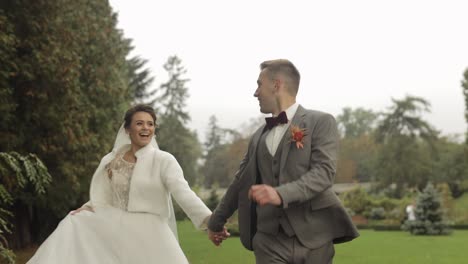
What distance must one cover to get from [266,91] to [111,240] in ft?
8.25

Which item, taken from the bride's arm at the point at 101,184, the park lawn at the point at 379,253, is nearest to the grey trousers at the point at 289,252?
the bride's arm at the point at 101,184

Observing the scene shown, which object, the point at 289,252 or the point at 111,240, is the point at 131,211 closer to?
the point at 111,240

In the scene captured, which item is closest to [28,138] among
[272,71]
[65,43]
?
[65,43]

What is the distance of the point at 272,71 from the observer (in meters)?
4.65

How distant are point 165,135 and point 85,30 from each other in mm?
47400

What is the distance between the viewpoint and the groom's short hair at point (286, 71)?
4633 millimetres

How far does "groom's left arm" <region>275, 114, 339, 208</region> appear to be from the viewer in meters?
4.14

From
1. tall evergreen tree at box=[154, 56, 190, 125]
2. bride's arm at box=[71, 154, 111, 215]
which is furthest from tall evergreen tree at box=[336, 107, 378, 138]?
bride's arm at box=[71, 154, 111, 215]

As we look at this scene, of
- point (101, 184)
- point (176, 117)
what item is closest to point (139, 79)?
point (176, 117)

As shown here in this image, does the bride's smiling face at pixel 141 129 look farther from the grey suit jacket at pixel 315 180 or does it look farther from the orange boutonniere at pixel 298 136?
the orange boutonniere at pixel 298 136

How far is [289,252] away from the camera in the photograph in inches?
172

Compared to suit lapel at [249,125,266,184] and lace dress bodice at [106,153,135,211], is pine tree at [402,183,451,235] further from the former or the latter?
suit lapel at [249,125,266,184]

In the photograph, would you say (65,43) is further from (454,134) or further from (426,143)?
(454,134)

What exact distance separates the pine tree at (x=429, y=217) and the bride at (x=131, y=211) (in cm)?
2595
